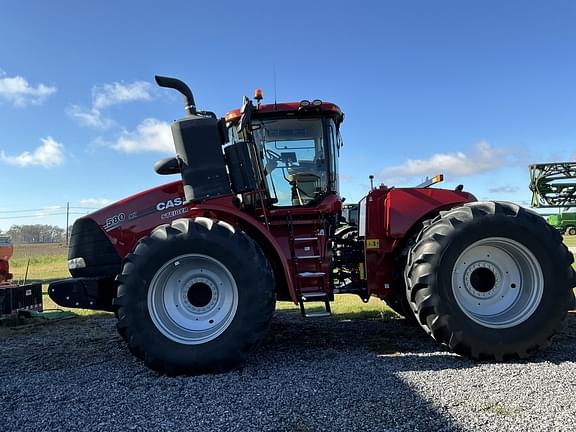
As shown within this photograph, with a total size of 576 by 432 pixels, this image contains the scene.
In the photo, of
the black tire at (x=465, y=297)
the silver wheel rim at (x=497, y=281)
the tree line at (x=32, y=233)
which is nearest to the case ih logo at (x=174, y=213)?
the black tire at (x=465, y=297)

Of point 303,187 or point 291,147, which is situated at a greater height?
point 291,147

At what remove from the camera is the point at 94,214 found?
574 centimetres

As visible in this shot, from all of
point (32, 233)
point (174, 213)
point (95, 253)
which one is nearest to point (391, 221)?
point (174, 213)

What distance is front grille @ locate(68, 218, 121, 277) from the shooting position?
18.6 ft

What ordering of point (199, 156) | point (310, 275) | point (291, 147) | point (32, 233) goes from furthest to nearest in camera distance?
point (32, 233)
point (291, 147)
point (310, 275)
point (199, 156)

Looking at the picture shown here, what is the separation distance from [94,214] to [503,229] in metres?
4.64

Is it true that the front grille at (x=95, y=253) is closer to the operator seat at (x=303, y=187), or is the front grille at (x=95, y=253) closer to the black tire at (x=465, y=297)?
the operator seat at (x=303, y=187)

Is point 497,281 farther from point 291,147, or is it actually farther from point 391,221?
point 291,147

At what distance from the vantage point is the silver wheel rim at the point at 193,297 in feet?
15.7

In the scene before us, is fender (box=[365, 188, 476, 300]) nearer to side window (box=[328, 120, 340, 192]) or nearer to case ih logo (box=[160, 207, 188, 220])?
side window (box=[328, 120, 340, 192])

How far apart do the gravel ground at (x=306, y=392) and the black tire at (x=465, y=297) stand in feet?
0.79

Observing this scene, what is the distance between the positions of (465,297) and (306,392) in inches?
88.1

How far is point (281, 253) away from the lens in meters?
5.10

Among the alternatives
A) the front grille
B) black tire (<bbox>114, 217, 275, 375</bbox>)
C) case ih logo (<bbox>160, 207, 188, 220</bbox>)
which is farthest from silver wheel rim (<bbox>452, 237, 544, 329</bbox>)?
the front grille
